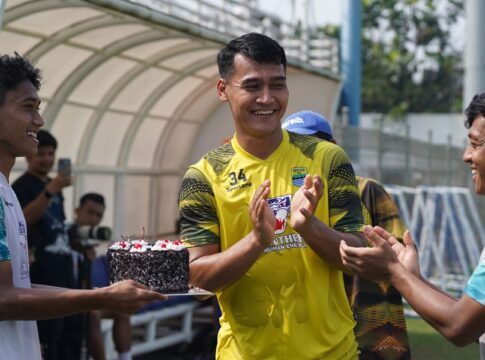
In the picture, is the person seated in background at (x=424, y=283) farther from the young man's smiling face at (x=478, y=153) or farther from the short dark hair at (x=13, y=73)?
the short dark hair at (x=13, y=73)

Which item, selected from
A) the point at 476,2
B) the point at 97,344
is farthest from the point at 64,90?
the point at 476,2

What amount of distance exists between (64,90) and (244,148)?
6.97 m

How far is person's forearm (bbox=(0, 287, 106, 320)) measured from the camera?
3195 millimetres

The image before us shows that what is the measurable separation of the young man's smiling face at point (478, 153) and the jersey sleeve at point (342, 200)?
1.63ft

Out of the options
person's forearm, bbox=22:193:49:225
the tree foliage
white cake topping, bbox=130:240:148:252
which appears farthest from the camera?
the tree foliage

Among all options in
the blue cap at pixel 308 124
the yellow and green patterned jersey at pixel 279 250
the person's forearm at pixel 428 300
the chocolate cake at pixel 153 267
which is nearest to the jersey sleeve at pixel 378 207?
the blue cap at pixel 308 124

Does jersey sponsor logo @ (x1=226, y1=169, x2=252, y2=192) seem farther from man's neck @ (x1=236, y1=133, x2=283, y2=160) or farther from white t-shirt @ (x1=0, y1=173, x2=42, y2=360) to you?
white t-shirt @ (x1=0, y1=173, x2=42, y2=360)

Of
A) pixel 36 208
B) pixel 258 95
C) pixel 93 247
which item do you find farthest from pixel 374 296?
pixel 93 247

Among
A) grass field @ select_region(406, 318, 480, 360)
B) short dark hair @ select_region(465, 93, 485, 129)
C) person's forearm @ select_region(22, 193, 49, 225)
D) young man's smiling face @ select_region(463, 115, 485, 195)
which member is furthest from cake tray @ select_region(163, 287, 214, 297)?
grass field @ select_region(406, 318, 480, 360)

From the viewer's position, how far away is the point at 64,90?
10.6 metres

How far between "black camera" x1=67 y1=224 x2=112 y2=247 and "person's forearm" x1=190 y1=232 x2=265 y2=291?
15.2 ft

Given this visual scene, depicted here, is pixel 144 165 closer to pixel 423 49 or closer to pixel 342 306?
pixel 342 306

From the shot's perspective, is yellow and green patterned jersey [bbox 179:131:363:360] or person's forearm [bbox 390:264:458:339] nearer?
person's forearm [bbox 390:264:458:339]

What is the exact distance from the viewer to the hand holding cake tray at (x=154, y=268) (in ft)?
11.6
